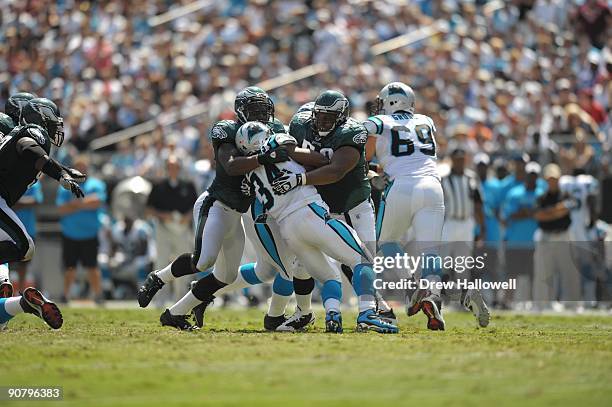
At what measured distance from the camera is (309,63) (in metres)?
22.9

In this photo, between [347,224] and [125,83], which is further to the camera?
[125,83]

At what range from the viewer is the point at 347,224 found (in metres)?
10.6

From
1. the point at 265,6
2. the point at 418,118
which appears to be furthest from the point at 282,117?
the point at 418,118

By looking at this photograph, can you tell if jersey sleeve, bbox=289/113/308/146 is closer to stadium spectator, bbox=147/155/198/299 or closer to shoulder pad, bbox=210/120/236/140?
shoulder pad, bbox=210/120/236/140

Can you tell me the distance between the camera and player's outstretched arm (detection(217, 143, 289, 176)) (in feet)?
32.0

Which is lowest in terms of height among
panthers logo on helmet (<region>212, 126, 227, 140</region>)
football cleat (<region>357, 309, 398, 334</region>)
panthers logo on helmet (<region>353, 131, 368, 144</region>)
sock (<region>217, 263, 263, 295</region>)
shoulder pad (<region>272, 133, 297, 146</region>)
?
football cleat (<region>357, 309, 398, 334</region>)

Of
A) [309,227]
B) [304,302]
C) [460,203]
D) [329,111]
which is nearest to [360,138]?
[329,111]

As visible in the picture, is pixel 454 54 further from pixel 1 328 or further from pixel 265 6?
pixel 1 328

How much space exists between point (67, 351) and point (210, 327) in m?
2.83

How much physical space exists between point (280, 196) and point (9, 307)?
249 cm

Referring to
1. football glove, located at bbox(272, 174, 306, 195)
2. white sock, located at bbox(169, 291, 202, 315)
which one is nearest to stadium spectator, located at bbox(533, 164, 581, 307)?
white sock, located at bbox(169, 291, 202, 315)

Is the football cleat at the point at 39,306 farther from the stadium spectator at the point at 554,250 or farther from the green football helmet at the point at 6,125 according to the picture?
the stadium spectator at the point at 554,250

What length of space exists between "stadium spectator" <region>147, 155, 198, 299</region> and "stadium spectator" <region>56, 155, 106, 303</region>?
819 mm

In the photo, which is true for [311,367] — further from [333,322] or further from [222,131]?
[222,131]
